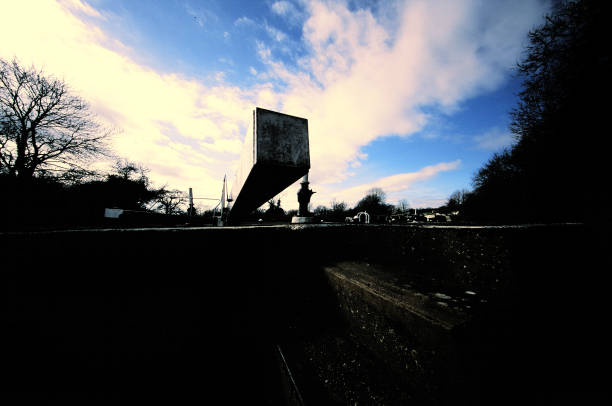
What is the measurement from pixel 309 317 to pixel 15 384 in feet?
5.09

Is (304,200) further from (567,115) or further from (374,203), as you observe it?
(374,203)

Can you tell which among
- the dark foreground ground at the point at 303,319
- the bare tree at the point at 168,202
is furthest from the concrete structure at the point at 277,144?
the bare tree at the point at 168,202

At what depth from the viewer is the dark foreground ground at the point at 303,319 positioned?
2.26ft

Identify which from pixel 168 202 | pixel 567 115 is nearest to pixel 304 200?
pixel 567 115

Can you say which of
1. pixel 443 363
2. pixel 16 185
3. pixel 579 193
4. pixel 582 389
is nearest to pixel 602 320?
pixel 582 389

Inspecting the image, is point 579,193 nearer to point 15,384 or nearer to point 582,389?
point 582,389

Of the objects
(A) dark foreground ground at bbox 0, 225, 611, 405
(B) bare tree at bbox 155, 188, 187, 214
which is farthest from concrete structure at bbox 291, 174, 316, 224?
(B) bare tree at bbox 155, 188, 187, 214

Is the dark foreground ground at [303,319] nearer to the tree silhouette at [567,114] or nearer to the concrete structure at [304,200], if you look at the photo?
the concrete structure at [304,200]

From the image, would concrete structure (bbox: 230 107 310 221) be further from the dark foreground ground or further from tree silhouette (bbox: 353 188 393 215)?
tree silhouette (bbox: 353 188 393 215)

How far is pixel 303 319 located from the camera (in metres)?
1.40

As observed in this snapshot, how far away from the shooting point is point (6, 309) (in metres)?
1.05

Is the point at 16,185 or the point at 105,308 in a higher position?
the point at 16,185

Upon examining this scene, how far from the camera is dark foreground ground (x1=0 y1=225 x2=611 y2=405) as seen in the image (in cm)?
69

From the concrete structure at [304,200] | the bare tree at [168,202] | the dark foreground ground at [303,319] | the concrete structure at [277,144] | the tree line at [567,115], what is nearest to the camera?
the dark foreground ground at [303,319]
